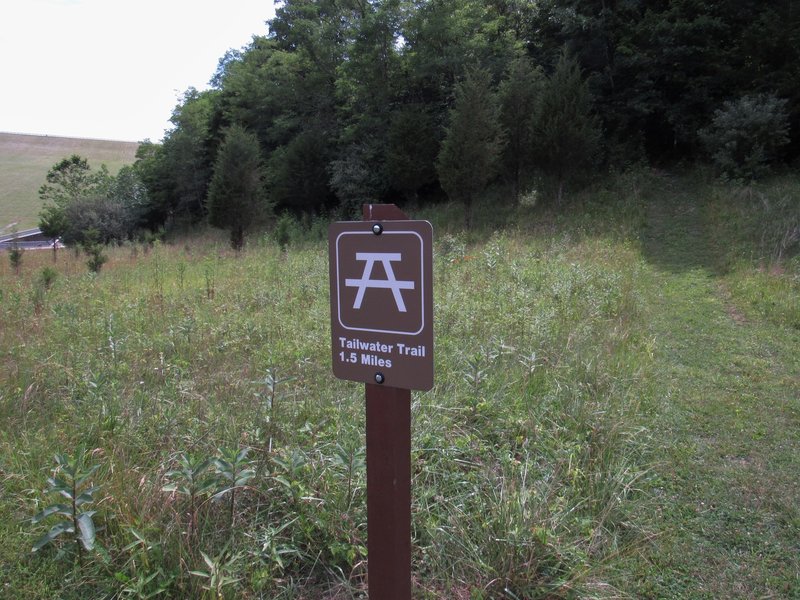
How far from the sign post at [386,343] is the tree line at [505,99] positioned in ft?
61.6

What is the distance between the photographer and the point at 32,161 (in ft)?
240

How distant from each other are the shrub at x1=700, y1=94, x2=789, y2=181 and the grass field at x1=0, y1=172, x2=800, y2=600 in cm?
1308

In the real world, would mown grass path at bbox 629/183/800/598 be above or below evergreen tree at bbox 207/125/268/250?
below

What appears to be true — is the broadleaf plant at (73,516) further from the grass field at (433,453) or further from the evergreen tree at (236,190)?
the evergreen tree at (236,190)

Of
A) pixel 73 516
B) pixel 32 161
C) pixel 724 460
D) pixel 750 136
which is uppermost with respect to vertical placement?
pixel 32 161

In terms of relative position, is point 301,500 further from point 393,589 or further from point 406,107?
point 406,107

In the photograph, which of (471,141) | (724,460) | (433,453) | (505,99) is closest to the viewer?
(433,453)

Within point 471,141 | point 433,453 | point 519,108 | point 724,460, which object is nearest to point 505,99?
point 519,108

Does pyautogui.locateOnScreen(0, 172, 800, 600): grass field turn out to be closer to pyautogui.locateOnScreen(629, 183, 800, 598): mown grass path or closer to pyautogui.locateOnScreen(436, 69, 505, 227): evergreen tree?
pyautogui.locateOnScreen(629, 183, 800, 598): mown grass path

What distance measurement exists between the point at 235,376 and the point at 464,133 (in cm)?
1714

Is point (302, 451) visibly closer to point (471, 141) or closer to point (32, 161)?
point (471, 141)

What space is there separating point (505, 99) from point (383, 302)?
22.8m

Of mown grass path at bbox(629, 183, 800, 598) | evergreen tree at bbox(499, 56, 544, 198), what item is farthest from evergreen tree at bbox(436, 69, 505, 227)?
mown grass path at bbox(629, 183, 800, 598)

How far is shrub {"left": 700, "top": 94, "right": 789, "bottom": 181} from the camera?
17.3 m
